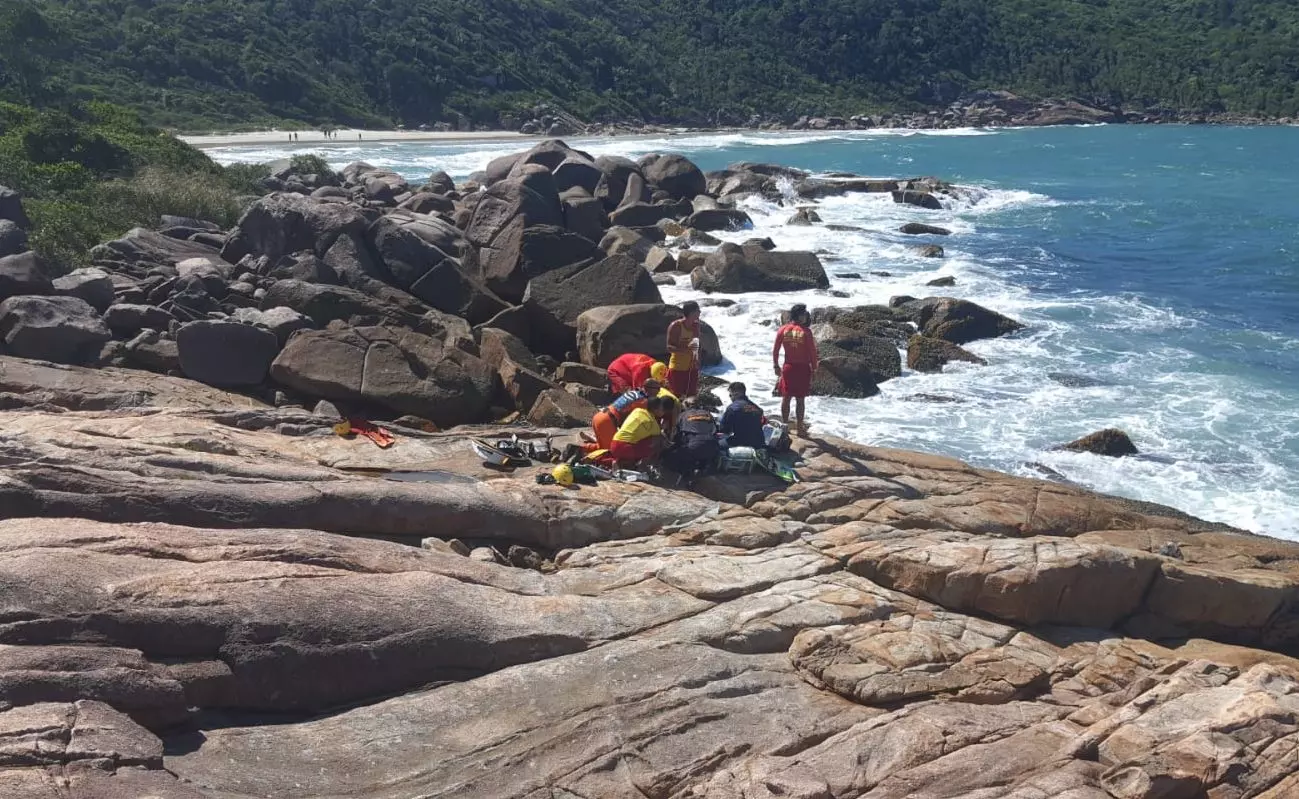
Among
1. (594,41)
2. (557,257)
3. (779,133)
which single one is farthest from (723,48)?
(557,257)

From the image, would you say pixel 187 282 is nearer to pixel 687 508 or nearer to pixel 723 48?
Result: pixel 687 508

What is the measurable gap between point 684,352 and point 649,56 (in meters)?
94.2

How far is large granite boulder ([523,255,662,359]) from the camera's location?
19.2 metres

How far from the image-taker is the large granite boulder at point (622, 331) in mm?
17672

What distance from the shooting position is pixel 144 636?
281 inches

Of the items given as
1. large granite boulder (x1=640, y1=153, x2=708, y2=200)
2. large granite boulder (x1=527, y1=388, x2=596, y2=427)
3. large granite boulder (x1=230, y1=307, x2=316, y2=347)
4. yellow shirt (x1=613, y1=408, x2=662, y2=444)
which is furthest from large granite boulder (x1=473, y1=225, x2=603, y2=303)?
large granite boulder (x1=640, y1=153, x2=708, y2=200)

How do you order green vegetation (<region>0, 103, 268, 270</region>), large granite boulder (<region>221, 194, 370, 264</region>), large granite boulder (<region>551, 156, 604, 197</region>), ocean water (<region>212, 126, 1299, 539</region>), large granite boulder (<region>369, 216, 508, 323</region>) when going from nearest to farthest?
1. ocean water (<region>212, 126, 1299, 539</region>)
2. large granite boulder (<region>369, 216, 508, 323</region>)
3. green vegetation (<region>0, 103, 268, 270</region>)
4. large granite boulder (<region>221, 194, 370, 264</region>)
5. large granite boulder (<region>551, 156, 604, 197</region>)

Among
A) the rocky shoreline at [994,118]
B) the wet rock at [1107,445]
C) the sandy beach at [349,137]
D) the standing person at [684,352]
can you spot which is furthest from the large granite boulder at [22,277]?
the rocky shoreline at [994,118]

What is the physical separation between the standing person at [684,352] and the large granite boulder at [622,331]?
3.53 m

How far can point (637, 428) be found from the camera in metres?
11.6

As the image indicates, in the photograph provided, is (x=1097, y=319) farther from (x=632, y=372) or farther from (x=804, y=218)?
(x=632, y=372)

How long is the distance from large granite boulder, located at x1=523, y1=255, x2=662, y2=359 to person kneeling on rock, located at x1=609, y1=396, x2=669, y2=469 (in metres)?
7.59

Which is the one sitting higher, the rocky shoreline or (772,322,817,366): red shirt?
the rocky shoreline

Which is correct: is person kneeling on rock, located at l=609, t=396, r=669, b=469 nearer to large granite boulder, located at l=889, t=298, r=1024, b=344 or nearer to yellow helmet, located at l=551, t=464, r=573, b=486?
yellow helmet, located at l=551, t=464, r=573, b=486
